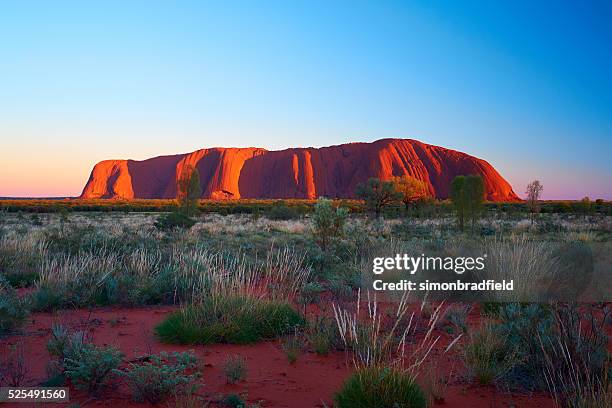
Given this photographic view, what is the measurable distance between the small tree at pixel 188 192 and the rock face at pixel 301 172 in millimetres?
74102

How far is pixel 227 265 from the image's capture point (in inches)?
375

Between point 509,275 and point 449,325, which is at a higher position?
point 509,275

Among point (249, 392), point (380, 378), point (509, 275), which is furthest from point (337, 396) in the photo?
point (509, 275)

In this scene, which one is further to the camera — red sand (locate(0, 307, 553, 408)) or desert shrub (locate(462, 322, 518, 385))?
desert shrub (locate(462, 322, 518, 385))

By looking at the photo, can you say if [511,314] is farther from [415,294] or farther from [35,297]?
[35,297]

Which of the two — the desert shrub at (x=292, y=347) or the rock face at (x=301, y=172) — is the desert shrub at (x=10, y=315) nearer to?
the desert shrub at (x=292, y=347)

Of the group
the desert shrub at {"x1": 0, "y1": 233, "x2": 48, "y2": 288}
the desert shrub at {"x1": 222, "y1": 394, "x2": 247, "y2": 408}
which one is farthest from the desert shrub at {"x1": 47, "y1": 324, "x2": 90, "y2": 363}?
the desert shrub at {"x1": 0, "y1": 233, "x2": 48, "y2": 288}

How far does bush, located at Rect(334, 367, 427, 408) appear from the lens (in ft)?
10.6

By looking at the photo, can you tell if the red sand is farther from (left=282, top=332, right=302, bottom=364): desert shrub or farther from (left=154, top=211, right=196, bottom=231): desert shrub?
(left=154, top=211, right=196, bottom=231): desert shrub

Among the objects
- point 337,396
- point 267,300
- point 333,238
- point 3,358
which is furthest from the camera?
point 333,238

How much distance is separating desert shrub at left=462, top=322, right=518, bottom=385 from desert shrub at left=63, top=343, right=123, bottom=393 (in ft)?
10.2

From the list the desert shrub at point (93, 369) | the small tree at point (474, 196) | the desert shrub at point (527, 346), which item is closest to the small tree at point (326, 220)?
the desert shrub at point (527, 346)

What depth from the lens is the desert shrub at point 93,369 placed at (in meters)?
3.75

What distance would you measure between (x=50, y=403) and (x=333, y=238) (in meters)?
11.5
